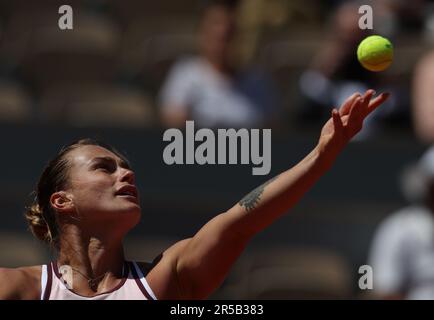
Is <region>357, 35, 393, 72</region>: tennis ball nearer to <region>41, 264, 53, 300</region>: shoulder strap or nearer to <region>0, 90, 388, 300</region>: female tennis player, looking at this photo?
<region>0, 90, 388, 300</region>: female tennis player

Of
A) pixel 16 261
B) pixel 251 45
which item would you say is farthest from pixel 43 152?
pixel 251 45

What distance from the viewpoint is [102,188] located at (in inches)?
101

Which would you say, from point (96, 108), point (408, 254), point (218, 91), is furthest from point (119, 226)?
point (96, 108)

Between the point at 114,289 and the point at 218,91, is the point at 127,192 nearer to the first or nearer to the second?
the point at 114,289

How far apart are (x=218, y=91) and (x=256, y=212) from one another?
4.05 metres

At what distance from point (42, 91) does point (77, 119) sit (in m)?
0.97

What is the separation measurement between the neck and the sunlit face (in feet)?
0.16

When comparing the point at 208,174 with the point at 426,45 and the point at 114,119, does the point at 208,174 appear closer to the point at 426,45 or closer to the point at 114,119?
the point at 114,119

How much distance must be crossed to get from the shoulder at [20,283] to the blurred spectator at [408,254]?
2.82 meters

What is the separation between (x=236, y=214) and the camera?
2484 mm

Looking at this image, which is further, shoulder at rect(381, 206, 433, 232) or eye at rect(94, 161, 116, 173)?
shoulder at rect(381, 206, 433, 232)

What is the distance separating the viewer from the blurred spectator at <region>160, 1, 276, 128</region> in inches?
255

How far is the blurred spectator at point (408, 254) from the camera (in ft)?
17.4

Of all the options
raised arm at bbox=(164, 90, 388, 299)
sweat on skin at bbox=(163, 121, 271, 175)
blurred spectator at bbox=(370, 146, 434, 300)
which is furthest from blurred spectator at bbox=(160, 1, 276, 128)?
raised arm at bbox=(164, 90, 388, 299)
